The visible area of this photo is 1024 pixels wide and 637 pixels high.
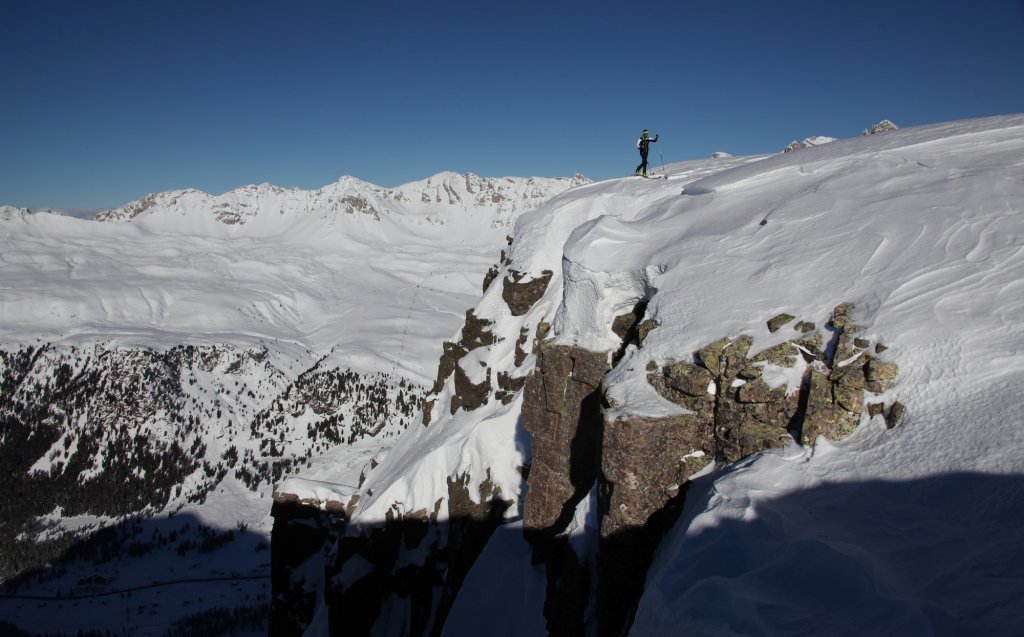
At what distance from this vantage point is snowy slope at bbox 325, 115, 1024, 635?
7.34 m

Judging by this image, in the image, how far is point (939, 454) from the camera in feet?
→ 29.7

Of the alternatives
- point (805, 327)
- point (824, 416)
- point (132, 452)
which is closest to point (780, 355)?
point (805, 327)

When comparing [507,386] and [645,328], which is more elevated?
[645,328]

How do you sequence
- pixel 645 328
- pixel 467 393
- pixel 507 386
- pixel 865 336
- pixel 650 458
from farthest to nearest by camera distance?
pixel 467 393 → pixel 507 386 → pixel 645 328 → pixel 650 458 → pixel 865 336

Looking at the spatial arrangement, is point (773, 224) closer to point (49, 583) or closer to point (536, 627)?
point (536, 627)

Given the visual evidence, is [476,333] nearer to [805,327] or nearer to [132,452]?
[805,327]

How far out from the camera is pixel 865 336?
1152 centimetres

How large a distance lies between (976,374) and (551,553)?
42.2 ft

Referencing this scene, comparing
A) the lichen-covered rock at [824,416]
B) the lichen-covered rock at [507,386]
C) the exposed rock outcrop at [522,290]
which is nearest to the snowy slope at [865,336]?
the lichen-covered rock at [824,416]

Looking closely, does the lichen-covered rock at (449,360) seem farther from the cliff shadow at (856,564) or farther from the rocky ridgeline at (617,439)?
the cliff shadow at (856,564)

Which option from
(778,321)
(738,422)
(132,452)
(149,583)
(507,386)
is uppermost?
(778,321)

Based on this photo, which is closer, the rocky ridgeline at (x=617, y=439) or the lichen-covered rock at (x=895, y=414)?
the lichen-covered rock at (x=895, y=414)

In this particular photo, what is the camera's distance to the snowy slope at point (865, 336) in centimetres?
734

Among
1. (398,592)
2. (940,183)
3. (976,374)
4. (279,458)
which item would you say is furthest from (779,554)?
(279,458)
